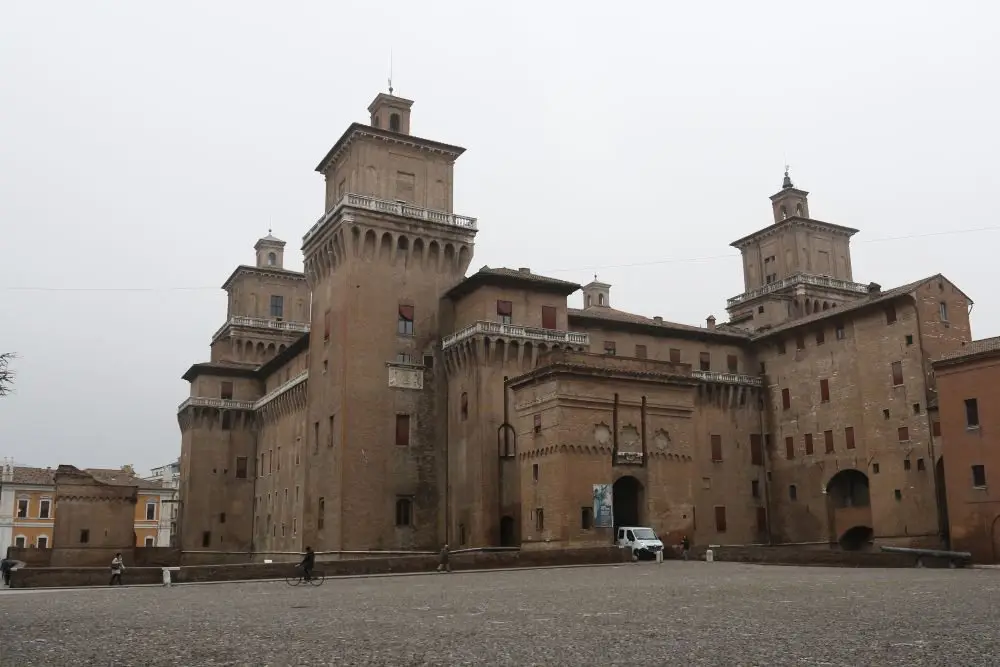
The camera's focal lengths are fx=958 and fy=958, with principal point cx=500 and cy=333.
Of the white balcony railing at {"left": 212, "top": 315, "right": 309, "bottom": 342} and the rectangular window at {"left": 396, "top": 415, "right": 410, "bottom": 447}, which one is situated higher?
the white balcony railing at {"left": 212, "top": 315, "right": 309, "bottom": 342}

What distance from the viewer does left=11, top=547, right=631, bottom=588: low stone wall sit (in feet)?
109

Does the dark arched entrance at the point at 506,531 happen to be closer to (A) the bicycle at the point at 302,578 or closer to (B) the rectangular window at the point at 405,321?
(B) the rectangular window at the point at 405,321

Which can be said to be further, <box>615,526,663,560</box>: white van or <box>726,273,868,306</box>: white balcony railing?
<box>726,273,868,306</box>: white balcony railing

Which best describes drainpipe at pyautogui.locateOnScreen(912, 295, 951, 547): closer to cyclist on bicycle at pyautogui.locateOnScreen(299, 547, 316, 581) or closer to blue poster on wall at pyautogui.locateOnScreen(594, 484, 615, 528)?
blue poster on wall at pyautogui.locateOnScreen(594, 484, 615, 528)

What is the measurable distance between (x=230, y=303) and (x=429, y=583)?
57.6 meters

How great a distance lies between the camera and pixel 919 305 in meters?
53.1

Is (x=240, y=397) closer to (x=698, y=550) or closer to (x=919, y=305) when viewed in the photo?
(x=698, y=550)

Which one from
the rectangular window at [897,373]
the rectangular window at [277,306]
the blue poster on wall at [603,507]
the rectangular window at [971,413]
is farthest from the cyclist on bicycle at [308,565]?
the rectangular window at [277,306]

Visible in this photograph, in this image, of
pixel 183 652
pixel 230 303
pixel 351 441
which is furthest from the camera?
pixel 230 303

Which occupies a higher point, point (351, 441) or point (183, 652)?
point (351, 441)

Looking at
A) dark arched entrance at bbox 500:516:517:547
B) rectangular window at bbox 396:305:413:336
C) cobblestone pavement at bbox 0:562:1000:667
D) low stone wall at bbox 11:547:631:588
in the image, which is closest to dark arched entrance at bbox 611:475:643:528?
dark arched entrance at bbox 500:516:517:547

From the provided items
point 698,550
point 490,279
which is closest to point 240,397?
point 490,279

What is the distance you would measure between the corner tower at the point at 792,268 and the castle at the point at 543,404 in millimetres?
7068

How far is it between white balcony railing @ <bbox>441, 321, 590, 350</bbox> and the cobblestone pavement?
1022 inches
